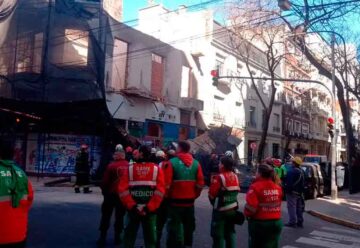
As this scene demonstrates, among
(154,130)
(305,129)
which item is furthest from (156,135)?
(305,129)

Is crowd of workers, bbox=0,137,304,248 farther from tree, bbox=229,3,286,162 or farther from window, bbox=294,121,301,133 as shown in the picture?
window, bbox=294,121,301,133

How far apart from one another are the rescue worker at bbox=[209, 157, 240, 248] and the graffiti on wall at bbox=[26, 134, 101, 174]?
55.2 feet

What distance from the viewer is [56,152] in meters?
23.4

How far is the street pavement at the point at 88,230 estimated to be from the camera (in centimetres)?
818

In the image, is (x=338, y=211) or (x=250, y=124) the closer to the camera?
(x=338, y=211)

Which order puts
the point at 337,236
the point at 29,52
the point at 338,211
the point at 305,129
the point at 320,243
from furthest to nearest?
1. the point at 305,129
2. the point at 29,52
3. the point at 338,211
4. the point at 337,236
5. the point at 320,243

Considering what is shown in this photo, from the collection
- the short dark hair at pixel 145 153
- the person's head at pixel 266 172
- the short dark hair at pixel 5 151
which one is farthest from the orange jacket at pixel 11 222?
the person's head at pixel 266 172

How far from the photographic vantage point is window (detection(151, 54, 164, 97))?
2831cm

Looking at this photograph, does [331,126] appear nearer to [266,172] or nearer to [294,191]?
[294,191]

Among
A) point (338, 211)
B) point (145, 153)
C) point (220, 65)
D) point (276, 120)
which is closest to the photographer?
point (145, 153)

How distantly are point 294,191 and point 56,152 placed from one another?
50.3 ft

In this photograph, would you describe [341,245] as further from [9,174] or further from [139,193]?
[9,174]

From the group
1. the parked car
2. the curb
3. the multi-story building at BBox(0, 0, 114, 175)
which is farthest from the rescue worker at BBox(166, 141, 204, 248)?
the multi-story building at BBox(0, 0, 114, 175)

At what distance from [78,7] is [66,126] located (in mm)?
5994
